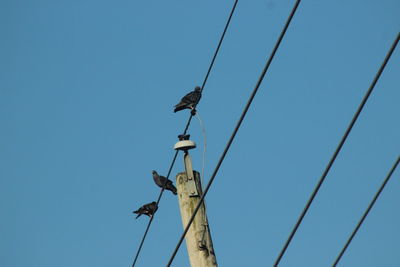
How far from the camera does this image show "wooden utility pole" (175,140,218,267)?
7.96 metres

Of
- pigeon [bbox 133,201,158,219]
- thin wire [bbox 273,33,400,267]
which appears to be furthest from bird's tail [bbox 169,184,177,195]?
thin wire [bbox 273,33,400,267]

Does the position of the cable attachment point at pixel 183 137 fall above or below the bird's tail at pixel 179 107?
below

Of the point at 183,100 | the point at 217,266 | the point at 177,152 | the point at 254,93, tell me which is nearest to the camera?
the point at 254,93

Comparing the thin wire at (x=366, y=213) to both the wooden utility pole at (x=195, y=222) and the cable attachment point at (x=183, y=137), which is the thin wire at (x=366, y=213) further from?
the cable attachment point at (x=183, y=137)

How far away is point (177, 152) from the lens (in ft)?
28.5

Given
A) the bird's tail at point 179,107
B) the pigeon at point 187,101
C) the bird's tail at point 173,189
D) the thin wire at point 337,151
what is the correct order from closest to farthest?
the thin wire at point 337,151 < the bird's tail at point 173,189 < the pigeon at point 187,101 < the bird's tail at point 179,107

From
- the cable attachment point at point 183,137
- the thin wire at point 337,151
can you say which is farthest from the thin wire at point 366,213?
the cable attachment point at point 183,137

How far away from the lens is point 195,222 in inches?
316

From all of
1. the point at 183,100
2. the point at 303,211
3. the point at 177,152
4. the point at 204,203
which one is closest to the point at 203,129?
the point at 177,152

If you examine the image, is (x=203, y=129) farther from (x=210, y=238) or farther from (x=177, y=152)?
(x=210, y=238)

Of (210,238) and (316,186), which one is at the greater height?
(210,238)

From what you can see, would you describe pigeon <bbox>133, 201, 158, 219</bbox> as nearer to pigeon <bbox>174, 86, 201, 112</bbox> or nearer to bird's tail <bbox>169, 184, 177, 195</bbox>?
bird's tail <bbox>169, 184, 177, 195</bbox>

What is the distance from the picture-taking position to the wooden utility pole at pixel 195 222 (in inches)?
314

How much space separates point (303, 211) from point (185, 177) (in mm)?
2228
